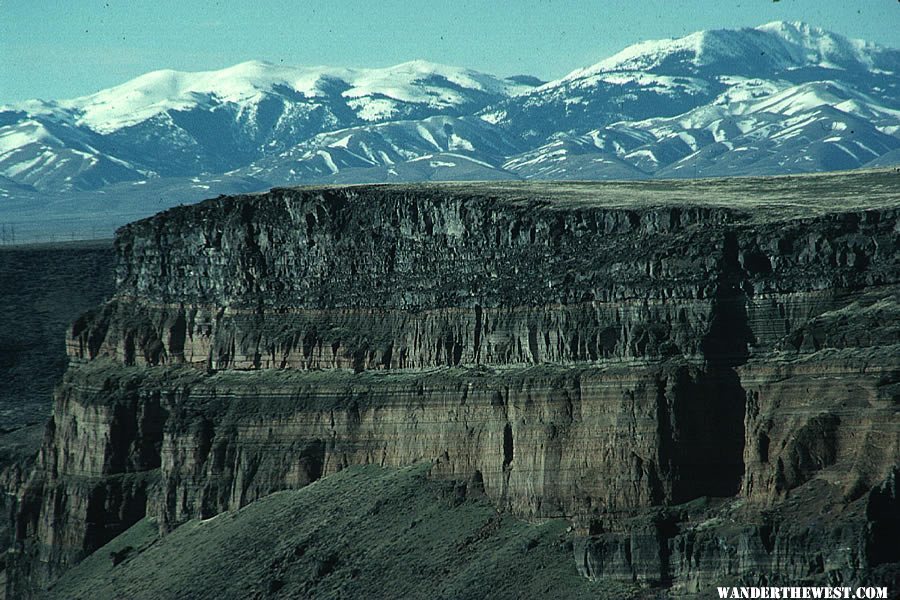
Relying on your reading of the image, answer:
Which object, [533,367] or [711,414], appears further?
[533,367]

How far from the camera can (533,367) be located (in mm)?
99062

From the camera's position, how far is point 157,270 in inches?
4929

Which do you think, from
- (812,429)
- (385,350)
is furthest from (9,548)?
(812,429)

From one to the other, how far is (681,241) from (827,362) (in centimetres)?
1069

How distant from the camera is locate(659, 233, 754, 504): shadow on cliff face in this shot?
90500 millimetres

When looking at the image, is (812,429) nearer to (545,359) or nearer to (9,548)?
(545,359)

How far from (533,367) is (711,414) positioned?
10.5 meters

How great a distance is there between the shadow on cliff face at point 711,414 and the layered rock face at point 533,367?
87mm

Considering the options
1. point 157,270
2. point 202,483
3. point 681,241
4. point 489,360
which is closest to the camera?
point 681,241

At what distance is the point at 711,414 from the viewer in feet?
299

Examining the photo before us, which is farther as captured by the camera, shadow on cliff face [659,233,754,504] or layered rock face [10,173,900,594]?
shadow on cliff face [659,233,754,504]

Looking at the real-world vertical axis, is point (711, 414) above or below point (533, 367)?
below

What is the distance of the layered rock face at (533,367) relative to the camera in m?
85.8

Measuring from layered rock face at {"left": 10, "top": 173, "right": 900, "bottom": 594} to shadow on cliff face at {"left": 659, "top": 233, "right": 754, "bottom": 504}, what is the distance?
9 cm
